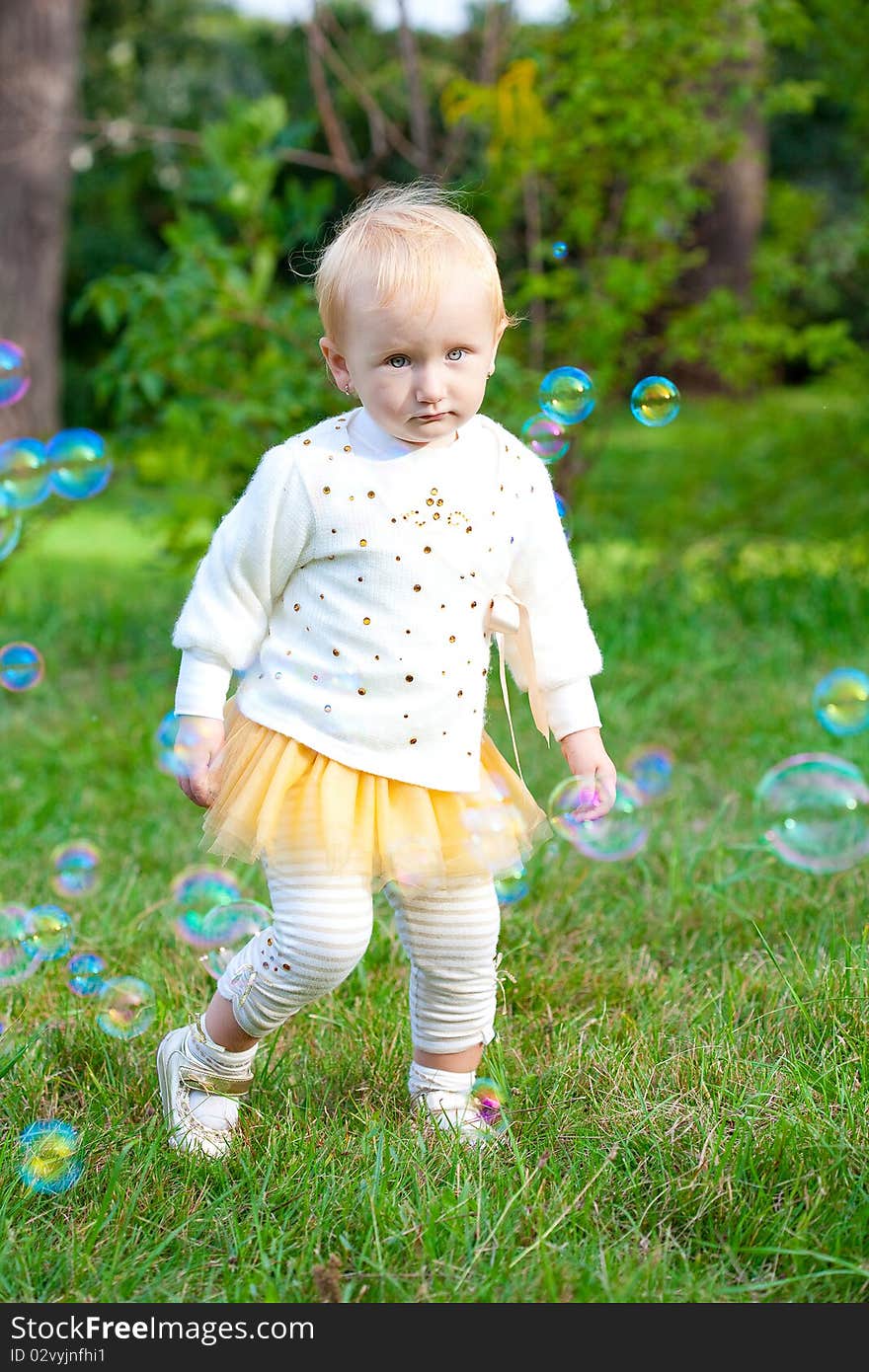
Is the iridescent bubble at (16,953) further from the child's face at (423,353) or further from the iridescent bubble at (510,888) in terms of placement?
the child's face at (423,353)

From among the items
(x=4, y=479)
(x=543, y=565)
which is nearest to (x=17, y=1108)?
(x=543, y=565)

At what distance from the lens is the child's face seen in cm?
196

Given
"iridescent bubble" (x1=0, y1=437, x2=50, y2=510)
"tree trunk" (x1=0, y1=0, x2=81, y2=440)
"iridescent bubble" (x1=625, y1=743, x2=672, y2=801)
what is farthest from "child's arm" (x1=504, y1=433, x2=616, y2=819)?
"tree trunk" (x1=0, y1=0, x2=81, y2=440)

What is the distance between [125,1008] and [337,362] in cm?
114

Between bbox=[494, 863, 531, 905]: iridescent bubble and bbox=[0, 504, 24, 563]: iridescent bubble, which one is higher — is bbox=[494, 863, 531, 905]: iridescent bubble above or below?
below

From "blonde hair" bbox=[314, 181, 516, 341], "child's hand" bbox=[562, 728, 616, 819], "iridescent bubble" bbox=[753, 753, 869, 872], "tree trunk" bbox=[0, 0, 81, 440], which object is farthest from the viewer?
"tree trunk" bbox=[0, 0, 81, 440]

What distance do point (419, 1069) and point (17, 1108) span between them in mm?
606

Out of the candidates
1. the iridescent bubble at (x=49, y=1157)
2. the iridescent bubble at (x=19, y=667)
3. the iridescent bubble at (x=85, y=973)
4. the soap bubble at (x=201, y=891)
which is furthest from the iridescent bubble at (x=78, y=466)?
the iridescent bubble at (x=49, y=1157)

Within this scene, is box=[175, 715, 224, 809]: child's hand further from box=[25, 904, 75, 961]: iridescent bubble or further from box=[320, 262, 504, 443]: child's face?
box=[25, 904, 75, 961]: iridescent bubble

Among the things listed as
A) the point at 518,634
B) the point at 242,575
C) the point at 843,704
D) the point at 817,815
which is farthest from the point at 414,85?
the point at 242,575

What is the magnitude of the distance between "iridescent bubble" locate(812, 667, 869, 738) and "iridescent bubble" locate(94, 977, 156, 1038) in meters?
1.68

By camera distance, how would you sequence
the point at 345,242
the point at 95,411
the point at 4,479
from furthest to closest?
1. the point at 95,411
2. the point at 4,479
3. the point at 345,242
